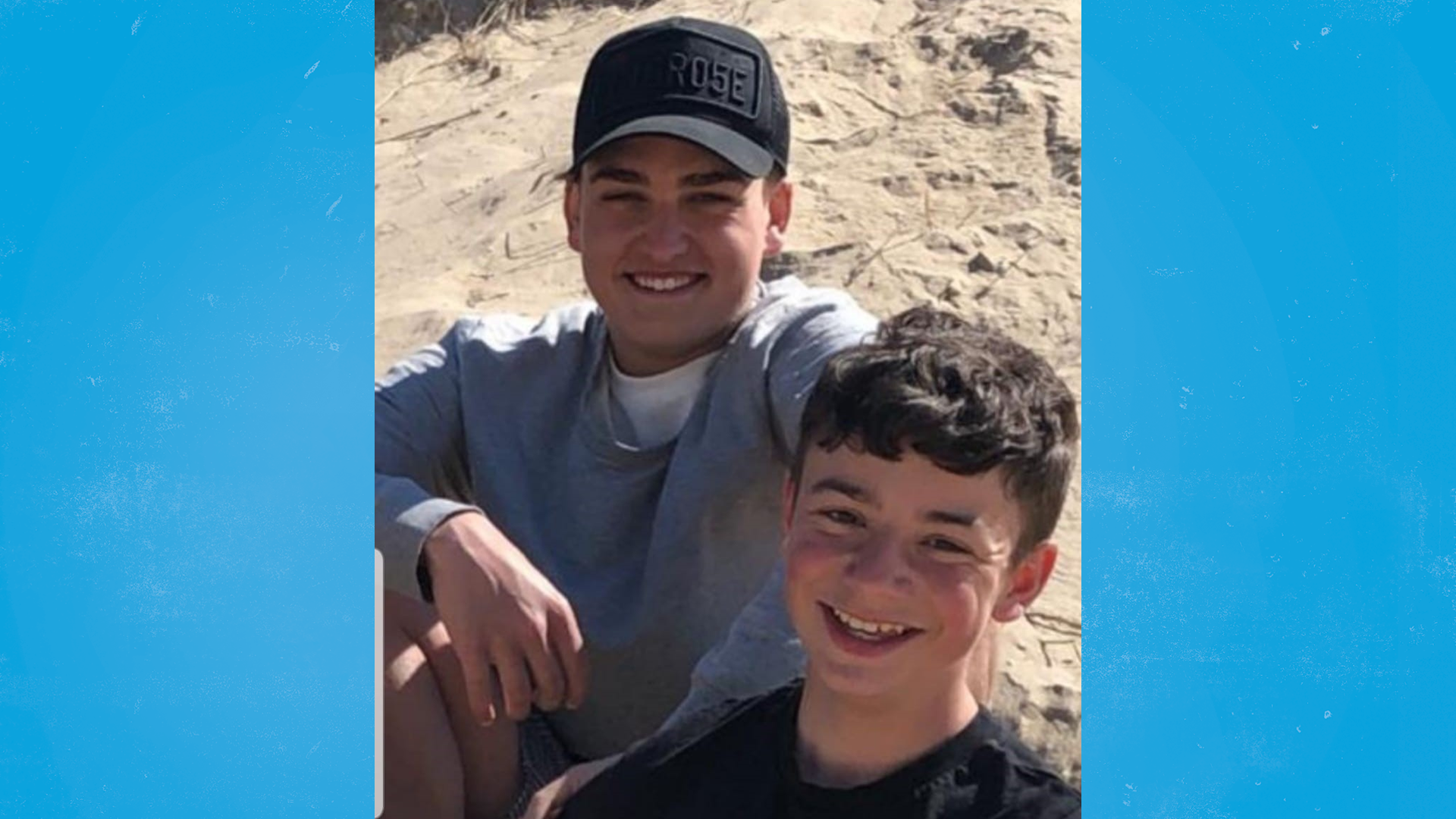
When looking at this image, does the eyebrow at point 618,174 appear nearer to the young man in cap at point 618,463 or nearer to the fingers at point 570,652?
the young man in cap at point 618,463

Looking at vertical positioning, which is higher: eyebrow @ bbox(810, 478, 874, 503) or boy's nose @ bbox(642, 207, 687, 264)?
boy's nose @ bbox(642, 207, 687, 264)

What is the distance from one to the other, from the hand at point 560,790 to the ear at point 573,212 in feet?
2.82

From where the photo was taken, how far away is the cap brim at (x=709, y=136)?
13.7 ft

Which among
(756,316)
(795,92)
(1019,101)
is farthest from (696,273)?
(1019,101)

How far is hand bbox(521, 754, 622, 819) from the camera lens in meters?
4.17

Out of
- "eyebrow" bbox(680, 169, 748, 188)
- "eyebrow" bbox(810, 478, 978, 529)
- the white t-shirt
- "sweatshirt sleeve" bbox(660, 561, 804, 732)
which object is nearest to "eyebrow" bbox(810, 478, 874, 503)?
"eyebrow" bbox(810, 478, 978, 529)

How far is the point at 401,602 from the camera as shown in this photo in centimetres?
432

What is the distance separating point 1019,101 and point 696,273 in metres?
0.70

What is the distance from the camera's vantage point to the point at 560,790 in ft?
13.7

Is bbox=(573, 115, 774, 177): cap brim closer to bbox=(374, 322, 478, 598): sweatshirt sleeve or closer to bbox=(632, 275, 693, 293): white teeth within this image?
bbox=(632, 275, 693, 293): white teeth

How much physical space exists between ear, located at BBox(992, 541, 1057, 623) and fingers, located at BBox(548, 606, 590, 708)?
68cm

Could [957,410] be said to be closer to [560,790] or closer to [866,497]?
[866,497]

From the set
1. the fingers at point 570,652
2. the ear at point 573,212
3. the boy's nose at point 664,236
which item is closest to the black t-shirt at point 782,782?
the fingers at point 570,652

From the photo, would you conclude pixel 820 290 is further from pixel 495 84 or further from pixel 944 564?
pixel 495 84
